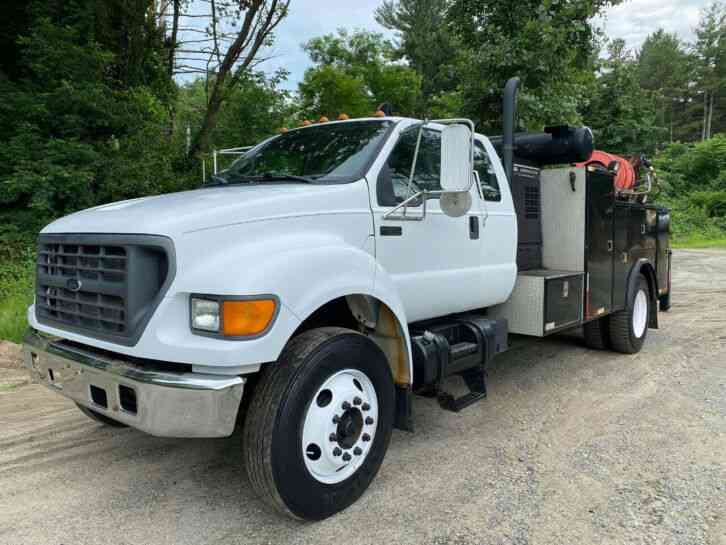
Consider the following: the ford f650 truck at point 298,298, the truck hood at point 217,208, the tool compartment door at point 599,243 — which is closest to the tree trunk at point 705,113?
Result: the tool compartment door at point 599,243

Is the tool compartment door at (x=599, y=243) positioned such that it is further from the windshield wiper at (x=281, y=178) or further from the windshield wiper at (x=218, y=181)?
the windshield wiper at (x=218, y=181)

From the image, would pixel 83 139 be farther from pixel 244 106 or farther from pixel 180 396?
pixel 180 396

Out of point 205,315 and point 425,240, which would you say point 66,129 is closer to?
point 425,240

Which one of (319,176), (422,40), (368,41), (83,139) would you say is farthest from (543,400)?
(422,40)

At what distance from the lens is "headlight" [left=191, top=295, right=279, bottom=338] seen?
103 inches

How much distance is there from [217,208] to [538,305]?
300 centimetres

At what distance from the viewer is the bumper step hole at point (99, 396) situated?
9.12 feet

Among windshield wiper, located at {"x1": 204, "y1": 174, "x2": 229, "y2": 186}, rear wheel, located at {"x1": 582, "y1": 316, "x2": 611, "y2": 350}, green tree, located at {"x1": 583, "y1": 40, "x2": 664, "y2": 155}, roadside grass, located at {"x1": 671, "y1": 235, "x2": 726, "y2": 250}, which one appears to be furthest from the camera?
green tree, located at {"x1": 583, "y1": 40, "x2": 664, "y2": 155}

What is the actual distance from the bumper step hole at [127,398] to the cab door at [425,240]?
1.58 m

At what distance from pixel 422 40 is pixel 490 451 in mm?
37951

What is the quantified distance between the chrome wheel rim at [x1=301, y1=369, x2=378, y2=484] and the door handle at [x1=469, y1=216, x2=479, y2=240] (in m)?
1.61

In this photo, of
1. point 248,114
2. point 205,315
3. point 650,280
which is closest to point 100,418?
point 205,315

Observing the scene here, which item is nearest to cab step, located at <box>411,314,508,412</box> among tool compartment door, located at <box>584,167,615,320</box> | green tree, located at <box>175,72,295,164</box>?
tool compartment door, located at <box>584,167,615,320</box>

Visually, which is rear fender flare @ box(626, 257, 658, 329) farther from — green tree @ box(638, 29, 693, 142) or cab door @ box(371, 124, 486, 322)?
green tree @ box(638, 29, 693, 142)
